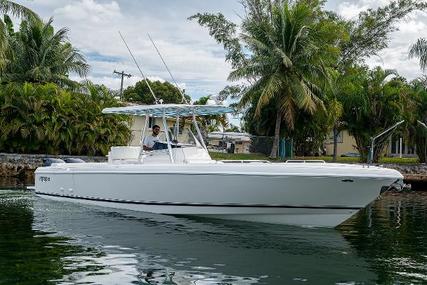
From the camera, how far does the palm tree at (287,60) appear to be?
2984 centimetres

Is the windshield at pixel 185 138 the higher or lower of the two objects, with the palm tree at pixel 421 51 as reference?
lower

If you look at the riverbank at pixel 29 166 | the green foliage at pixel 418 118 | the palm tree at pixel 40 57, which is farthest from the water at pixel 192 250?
the palm tree at pixel 40 57

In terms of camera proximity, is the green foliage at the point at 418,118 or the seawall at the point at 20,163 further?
the green foliage at the point at 418,118

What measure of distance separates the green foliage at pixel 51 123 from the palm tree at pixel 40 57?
21.8 feet

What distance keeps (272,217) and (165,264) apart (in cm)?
356

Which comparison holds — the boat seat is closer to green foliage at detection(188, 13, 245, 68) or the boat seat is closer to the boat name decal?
the boat name decal

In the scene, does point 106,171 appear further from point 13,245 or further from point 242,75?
point 242,75

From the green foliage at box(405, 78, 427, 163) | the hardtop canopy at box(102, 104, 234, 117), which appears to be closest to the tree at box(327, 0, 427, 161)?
the green foliage at box(405, 78, 427, 163)

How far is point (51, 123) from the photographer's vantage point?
92.0 ft

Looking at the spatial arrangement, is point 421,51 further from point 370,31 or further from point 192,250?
point 192,250

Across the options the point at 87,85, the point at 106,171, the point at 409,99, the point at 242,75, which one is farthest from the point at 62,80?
the point at 106,171

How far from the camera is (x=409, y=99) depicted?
1193 inches

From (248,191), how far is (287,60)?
65.1 ft

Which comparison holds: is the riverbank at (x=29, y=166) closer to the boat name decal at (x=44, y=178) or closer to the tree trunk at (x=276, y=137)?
the tree trunk at (x=276, y=137)
